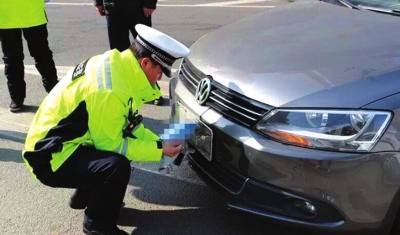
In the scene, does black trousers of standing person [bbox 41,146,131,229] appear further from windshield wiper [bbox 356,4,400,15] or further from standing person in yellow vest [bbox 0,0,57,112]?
standing person in yellow vest [bbox 0,0,57,112]

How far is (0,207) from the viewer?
120 inches

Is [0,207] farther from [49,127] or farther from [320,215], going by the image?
[320,215]

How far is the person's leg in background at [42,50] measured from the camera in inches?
176

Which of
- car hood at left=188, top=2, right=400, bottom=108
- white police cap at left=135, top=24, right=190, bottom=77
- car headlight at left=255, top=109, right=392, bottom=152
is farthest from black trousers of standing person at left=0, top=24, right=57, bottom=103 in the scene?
car headlight at left=255, top=109, right=392, bottom=152

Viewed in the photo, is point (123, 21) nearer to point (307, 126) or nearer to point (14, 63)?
point (14, 63)

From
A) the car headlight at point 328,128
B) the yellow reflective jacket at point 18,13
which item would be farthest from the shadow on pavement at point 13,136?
the car headlight at point 328,128

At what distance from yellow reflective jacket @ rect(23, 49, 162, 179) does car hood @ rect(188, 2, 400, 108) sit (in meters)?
0.49

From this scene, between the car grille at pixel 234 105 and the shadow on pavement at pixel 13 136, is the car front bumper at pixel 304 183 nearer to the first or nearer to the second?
the car grille at pixel 234 105

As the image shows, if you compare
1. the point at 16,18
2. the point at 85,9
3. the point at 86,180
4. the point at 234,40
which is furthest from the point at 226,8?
the point at 86,180

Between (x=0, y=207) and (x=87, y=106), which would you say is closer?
(x=87, y=106)

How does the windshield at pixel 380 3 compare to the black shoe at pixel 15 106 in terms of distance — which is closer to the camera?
the windshield at pixel 380 3

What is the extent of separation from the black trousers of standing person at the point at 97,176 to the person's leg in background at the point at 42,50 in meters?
2.29

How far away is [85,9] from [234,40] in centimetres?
788

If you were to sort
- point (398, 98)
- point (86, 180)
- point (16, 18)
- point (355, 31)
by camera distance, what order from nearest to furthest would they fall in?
1. point (398, 98)
2. point (86, 180)
3. point (355, 31)
4. point (16, 18)
